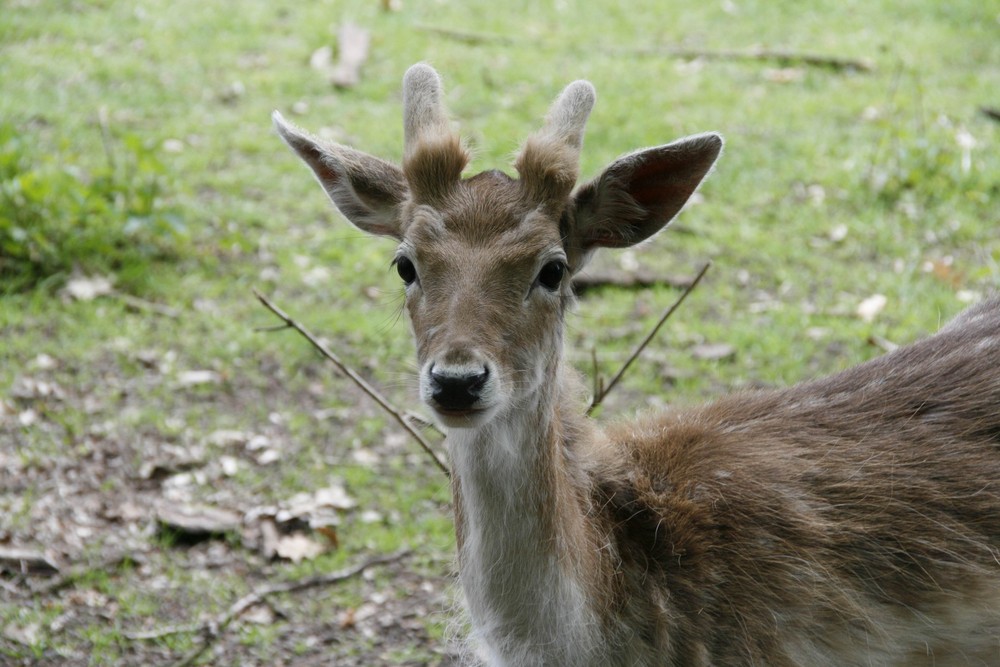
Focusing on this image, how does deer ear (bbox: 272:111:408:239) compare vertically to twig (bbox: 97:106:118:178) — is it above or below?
above

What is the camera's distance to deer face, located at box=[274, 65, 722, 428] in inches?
119

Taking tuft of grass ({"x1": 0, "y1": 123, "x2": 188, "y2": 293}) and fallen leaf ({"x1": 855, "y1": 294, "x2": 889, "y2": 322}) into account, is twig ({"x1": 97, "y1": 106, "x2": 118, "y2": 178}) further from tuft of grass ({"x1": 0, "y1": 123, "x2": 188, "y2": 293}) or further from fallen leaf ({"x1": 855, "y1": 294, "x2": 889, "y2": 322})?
fallen leaf ({"x1": 855, "y1": 294, "x2": 889, "y2": 322})

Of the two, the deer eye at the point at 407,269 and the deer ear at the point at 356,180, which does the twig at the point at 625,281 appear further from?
the deer eye at the point at 407,269

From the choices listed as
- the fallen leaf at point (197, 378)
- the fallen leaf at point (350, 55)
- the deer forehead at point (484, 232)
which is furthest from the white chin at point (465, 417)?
the fallen leaf at point (350, 55)

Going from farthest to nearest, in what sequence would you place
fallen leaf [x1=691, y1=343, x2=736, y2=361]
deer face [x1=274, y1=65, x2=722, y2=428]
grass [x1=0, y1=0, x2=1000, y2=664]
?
fallen leaf [x1=691, y1=343, x2=736, y2=361] < grass [x1=0, y1=0, x2=1000, y2=664] < deer face [x1=274, y1=65, x2=722, y2=428]

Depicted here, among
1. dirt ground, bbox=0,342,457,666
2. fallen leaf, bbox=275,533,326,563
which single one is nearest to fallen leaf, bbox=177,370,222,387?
dirt ground, bbox=0,342,457,666

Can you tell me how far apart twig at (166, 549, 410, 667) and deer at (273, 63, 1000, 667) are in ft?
4.08

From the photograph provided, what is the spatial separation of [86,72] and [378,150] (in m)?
2.69

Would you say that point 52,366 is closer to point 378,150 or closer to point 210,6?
point 378,150

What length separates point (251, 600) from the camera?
14.8 ft

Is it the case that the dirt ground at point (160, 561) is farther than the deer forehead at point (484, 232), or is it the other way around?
the dirt ground at point (160, 561)

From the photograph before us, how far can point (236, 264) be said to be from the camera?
6.91 m

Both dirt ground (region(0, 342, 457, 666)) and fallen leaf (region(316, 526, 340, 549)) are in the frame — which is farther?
fallen leaf (region(316, 526, 340, 549))

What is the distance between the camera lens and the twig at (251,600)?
14.1ft
